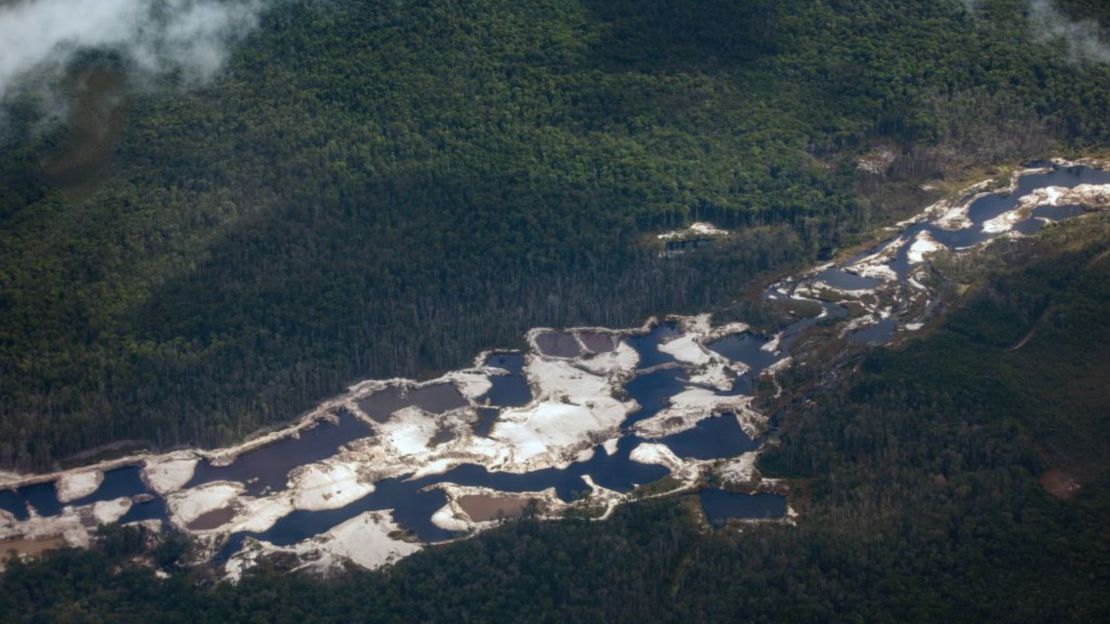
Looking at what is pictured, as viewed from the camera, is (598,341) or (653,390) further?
(598,341)

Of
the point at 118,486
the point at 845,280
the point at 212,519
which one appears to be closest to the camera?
the point at 212,519

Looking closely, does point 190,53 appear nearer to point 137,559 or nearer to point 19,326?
point 19,326

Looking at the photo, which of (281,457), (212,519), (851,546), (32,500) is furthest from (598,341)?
(32,500)

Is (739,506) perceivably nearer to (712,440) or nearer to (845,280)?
(712,440)

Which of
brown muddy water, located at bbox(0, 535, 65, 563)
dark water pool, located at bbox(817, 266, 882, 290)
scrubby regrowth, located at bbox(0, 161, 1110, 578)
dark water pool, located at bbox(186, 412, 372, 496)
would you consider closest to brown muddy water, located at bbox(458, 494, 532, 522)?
scrubby regrowth, located at bbox(0, 161, 1110, 578)

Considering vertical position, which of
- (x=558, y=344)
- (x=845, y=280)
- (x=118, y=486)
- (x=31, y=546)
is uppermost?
(x=845, y=280)

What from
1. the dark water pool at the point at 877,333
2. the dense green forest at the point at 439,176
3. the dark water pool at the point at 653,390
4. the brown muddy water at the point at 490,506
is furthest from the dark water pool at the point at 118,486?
the dark water pool at the point at 877,333

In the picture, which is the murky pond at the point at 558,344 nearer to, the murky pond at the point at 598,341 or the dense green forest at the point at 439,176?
the murky pond at the point at 598,341
